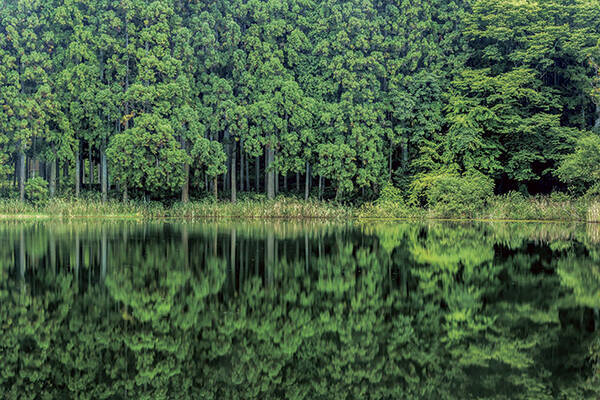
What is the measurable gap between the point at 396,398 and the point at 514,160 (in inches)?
1328

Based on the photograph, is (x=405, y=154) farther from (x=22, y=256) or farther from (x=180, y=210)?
(x=22, y=256)

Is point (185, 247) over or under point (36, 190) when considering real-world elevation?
under

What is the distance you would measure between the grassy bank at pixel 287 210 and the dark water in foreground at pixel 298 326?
1822 centimetres

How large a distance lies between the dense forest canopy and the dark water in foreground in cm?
2288

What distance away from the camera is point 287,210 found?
34312mm

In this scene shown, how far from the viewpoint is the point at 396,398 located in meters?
5.28

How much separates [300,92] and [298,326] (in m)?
32.1

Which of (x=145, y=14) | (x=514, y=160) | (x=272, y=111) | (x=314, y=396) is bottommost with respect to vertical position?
(x=314, y=396)

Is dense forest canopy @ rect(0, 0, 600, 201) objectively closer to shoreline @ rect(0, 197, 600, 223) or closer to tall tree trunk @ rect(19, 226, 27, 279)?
shoreline @ rect(0, 197, 600, 223)

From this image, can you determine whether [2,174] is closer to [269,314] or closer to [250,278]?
[250,278]

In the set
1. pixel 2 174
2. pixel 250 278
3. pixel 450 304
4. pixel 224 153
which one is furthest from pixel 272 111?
pixel 450 304

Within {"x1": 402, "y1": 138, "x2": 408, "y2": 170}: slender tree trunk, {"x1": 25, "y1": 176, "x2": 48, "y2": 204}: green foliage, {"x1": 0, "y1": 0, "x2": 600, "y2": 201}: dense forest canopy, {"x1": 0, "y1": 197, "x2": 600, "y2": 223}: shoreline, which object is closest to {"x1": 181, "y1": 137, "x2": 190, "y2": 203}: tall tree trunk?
{"x1": 0, "y1": 0, "x2": 600, "y2": 201}: dense forest canopy

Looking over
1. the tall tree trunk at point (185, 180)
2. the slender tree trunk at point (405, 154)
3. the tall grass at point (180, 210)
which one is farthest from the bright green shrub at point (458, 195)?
the tall tree trunk at point (185, 180)

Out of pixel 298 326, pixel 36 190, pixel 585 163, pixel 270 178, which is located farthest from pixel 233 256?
pixel 36 190
